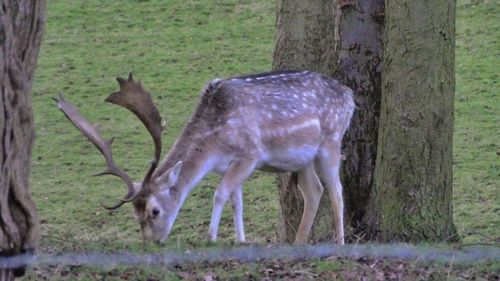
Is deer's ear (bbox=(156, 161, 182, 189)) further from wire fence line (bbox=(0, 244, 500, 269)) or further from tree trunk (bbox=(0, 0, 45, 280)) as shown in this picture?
tree trunk (bbox=(0, 0, 45, 280))

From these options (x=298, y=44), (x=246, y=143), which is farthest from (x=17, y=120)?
(x=298, y=44)

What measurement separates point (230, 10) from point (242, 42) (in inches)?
60.5

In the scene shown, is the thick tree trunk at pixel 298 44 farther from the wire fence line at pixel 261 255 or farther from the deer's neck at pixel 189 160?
the wire fence line at pixel 261 255

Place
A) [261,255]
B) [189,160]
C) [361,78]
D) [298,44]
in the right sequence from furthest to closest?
1. [298,44]
2. [361,78]
3. [189,160]
4. [261,255]

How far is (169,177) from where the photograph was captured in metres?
9.65

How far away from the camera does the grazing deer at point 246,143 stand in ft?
31.7

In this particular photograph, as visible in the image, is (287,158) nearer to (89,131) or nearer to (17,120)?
(89,131)

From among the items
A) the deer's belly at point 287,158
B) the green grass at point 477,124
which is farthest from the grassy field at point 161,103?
the deer's belly at point 287,158

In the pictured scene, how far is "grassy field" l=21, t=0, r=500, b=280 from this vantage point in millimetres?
12688

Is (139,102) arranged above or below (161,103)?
above

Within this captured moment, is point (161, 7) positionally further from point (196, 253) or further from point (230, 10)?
point (196, 253)

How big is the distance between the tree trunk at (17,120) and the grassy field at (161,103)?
5.69 ft

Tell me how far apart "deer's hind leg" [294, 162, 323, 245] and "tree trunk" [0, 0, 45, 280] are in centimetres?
476

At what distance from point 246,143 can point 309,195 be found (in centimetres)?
99
